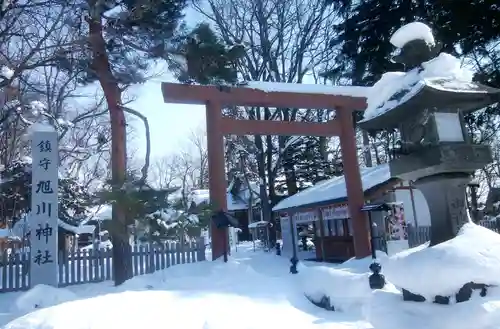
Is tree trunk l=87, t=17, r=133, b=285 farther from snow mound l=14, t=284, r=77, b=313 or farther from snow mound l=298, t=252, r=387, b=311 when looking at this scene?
snow mound l=298, t=252, r=387, b=311

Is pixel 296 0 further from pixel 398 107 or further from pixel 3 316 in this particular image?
pixel 3 316

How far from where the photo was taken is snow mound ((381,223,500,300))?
16.0ft

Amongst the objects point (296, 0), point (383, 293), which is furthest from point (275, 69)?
point (383, 293)

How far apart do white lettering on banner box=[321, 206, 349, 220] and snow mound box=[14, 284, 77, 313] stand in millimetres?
11128

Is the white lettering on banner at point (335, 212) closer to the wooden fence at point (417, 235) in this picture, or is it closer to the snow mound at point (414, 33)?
the wooden fence at point (417, 235)

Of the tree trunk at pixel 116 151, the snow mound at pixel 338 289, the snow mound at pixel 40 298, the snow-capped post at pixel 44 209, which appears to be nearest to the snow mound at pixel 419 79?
the snow mound at pixel 338 289

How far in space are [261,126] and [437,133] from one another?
7278 mm

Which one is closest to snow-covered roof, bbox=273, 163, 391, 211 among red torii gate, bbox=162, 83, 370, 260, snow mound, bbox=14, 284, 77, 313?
red torii gate, bbox=162, 83, 370, 260

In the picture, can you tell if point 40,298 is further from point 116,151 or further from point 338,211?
point 338,211

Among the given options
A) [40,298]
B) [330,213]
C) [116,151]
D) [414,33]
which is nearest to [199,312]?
[40,298]

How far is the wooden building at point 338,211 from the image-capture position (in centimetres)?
1681

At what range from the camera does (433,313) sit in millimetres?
5180

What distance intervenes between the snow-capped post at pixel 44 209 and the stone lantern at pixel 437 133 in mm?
7598

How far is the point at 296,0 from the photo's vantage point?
22469 millimetres
